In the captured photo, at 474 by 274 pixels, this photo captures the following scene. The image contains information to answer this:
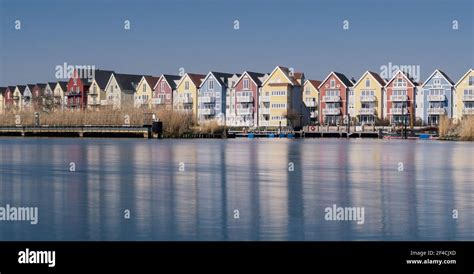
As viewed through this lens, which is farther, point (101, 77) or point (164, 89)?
point (101, 77)

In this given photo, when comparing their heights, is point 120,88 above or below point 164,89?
above

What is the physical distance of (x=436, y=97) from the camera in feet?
310

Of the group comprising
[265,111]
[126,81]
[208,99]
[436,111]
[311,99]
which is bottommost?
[436,111]

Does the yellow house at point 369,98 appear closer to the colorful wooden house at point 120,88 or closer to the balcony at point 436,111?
the balcony at point 436,111

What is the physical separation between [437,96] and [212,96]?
108ft

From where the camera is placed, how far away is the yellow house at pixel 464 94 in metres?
92.6

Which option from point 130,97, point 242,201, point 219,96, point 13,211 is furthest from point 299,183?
point 130,97

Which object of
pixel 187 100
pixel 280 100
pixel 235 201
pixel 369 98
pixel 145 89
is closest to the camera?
pixel 235 201

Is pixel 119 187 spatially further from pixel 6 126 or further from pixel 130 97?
pixel 130 97

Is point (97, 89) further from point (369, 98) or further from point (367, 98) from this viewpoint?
point (369, 98)

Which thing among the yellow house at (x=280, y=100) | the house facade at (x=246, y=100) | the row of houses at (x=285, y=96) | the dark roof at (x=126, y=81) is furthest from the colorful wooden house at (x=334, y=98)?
the dark roof at (x=126, y=81)

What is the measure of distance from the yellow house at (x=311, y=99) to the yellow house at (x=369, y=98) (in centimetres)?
670

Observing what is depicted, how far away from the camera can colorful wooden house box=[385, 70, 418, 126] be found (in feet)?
317

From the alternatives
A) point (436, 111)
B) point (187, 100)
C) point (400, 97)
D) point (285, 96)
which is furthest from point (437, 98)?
point (187, 100)
